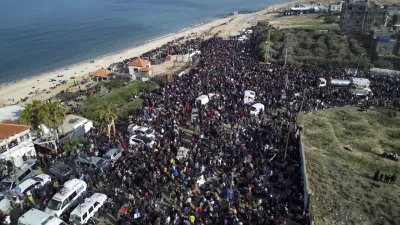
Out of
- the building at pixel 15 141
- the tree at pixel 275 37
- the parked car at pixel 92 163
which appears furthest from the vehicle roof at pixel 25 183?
the tree at pixel 275 37

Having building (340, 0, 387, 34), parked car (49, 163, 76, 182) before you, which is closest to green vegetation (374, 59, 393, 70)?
building (340, 0, 387, 34)

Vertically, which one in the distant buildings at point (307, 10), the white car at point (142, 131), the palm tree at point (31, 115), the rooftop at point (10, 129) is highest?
the distant buildings at point (307, 10)

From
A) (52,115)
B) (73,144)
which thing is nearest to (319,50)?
(73,144)

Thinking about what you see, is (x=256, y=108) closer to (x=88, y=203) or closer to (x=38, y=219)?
(x=88, y=203)

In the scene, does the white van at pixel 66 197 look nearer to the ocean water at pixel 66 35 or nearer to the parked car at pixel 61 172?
the parked car at pixel 61 172

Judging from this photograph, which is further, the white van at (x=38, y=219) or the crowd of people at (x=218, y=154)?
the crowd of people at (x=218, y=154)
